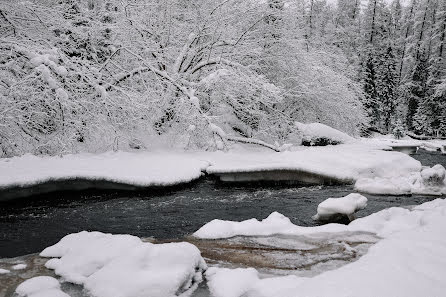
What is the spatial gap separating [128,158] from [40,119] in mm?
2635

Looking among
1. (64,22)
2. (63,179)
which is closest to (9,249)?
(63,179)

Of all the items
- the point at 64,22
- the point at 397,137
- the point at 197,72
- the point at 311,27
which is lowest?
the point at 397,137

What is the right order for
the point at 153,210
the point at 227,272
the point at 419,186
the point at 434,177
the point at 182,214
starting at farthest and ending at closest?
the point at 419,186 < the point at 434,177 < the point at 153,210 < the point at 182,214 < the point at 227,272

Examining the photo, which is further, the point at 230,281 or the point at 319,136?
the point at 319,136

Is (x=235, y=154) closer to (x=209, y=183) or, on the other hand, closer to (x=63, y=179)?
(x=209, y=183)

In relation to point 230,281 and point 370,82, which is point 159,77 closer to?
point 230,281

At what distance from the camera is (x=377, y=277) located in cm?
320

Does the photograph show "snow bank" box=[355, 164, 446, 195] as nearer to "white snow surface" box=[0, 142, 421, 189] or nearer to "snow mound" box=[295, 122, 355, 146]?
"white snow surface" box=[0, 142, 421, 189]

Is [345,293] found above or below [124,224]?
above

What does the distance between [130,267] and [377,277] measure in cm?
225

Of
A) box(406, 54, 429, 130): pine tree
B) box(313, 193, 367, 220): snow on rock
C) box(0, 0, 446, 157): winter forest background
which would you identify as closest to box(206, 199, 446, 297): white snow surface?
box(313, 193, 367, 220): snow on rock

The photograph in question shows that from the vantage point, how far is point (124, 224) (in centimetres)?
690

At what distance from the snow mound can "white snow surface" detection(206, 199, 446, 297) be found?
35.3ft

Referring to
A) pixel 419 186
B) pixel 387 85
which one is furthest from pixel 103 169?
pixel 387 85
